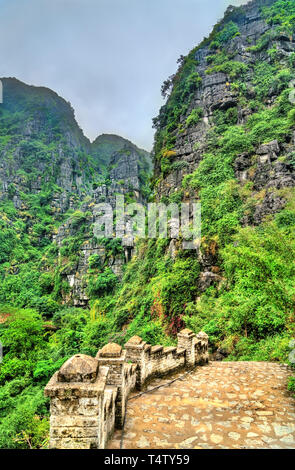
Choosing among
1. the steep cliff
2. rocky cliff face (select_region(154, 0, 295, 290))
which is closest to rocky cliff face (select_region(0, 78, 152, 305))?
the steep cliff

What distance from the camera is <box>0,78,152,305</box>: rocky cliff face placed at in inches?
1337

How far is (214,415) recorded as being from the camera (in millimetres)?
3664

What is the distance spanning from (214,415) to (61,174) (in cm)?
5936

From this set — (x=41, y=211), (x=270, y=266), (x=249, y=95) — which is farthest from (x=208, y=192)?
(x=41, y=211)

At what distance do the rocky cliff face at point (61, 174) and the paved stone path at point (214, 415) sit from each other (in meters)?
25.1

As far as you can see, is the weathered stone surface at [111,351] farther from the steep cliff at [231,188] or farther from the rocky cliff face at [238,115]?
the rocky cliff face at [238,115]

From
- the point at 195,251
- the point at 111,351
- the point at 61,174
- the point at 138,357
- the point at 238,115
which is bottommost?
the point at 138,357

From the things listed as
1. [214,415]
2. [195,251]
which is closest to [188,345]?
[214,415]

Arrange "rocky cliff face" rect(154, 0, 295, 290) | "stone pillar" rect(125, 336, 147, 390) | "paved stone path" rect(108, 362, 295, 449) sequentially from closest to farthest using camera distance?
"paved stone path" rect(108, 362, 295, 449) → "stone pillar" rect(125, 336, 147, 390) → "rocky cliff face" rect(154, 0, 295, 290)

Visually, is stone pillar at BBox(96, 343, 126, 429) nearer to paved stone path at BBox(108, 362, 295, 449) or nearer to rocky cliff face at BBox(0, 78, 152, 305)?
paved stone path at BBox(108, 362, 295, 449)

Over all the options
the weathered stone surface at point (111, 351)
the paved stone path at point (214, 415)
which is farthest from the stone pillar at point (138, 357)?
the weathered stone surface at point (111, 351)

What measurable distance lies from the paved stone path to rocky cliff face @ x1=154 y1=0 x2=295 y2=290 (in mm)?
8339

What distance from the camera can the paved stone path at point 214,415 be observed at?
2.94 meters

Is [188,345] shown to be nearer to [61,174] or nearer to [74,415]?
[74,415]
